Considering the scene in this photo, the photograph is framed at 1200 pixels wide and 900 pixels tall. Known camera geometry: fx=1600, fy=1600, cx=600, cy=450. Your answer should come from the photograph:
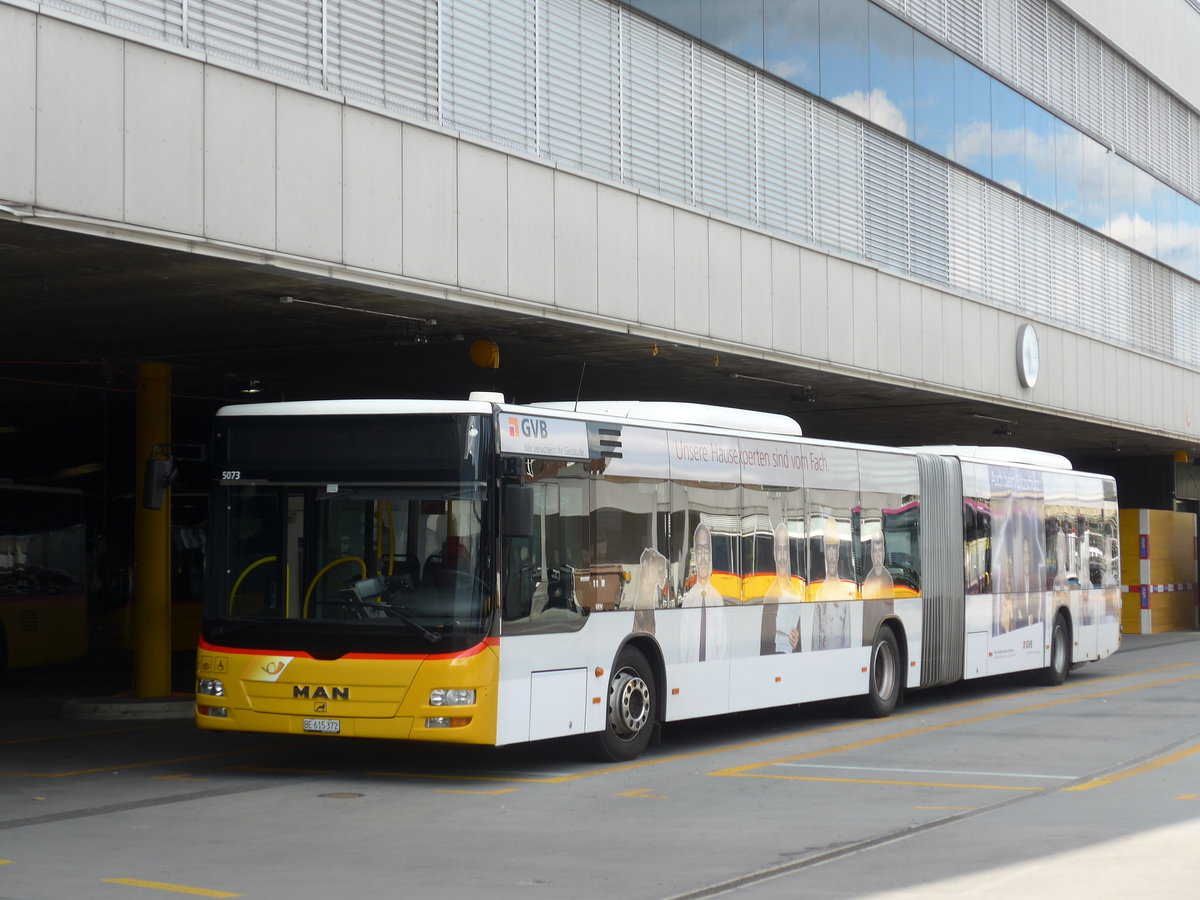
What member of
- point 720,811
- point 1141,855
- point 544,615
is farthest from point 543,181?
point 1141,855

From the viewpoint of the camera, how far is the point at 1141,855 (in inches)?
341

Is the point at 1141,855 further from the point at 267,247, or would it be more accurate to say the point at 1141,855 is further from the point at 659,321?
the point at 659,321

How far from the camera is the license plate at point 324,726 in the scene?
11.7 m

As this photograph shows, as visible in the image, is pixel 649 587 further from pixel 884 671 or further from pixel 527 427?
pixel 884 671

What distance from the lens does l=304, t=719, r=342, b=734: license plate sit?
1166 cm

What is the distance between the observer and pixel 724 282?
1841 cm

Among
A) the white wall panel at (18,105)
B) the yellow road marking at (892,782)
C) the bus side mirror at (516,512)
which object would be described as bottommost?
the yellow road marking at (892,782)

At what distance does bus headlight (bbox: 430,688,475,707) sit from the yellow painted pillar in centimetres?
760

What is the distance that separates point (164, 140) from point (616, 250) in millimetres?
6017

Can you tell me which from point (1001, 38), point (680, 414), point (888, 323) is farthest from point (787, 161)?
point (1001, 38)

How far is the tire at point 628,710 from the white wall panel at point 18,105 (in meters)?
5.81

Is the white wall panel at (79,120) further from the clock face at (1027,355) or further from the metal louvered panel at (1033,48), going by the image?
the metal louvered panel at (1033,48)

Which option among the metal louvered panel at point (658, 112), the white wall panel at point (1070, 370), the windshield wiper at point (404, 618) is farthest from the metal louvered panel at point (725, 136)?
the white wall panel at point (1070, 370)

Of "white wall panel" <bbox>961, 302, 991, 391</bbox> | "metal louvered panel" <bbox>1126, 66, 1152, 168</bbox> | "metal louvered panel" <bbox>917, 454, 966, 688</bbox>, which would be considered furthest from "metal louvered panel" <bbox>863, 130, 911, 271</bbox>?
"metal louvered panel" <bbox>1126, 66, 1152, 168</bbox>
